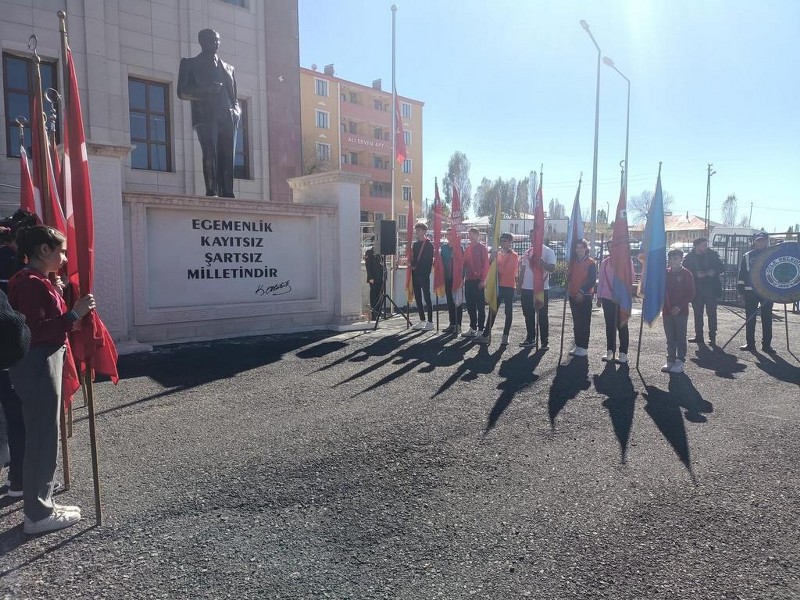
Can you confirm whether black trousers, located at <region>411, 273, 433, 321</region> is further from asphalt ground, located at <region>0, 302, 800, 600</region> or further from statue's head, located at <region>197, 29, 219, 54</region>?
statue's head, located at <region>197, 29, 219, 54</region>

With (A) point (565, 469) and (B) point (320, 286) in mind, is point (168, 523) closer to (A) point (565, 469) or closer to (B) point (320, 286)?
(A) point (565, 469)

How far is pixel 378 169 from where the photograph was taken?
2277 inches

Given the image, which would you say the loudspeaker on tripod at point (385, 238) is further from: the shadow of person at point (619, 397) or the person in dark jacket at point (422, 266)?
the shadow of person at point (619, 397)

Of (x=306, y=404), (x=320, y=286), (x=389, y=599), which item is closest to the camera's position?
(x=389, y=599)

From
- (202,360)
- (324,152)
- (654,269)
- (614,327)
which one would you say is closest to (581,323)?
(614,327)

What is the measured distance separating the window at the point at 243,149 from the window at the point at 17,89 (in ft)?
13.9

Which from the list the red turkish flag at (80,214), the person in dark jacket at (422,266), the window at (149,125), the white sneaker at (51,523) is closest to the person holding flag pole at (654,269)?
the person in dark jacket at (422,266)

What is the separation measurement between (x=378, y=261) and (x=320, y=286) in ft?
6.77

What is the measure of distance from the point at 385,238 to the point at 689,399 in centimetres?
710

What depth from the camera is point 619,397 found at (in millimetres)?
6445

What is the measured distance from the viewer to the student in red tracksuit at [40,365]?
321 cm

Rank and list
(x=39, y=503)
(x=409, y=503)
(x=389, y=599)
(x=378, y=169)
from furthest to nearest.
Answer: (x=378, y=169) → (x=409, y=503) → (x=39, y=503) → (x=389, y=599)

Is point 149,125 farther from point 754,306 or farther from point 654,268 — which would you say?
point 754,306

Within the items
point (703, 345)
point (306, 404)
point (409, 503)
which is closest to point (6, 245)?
point (306, 404)
